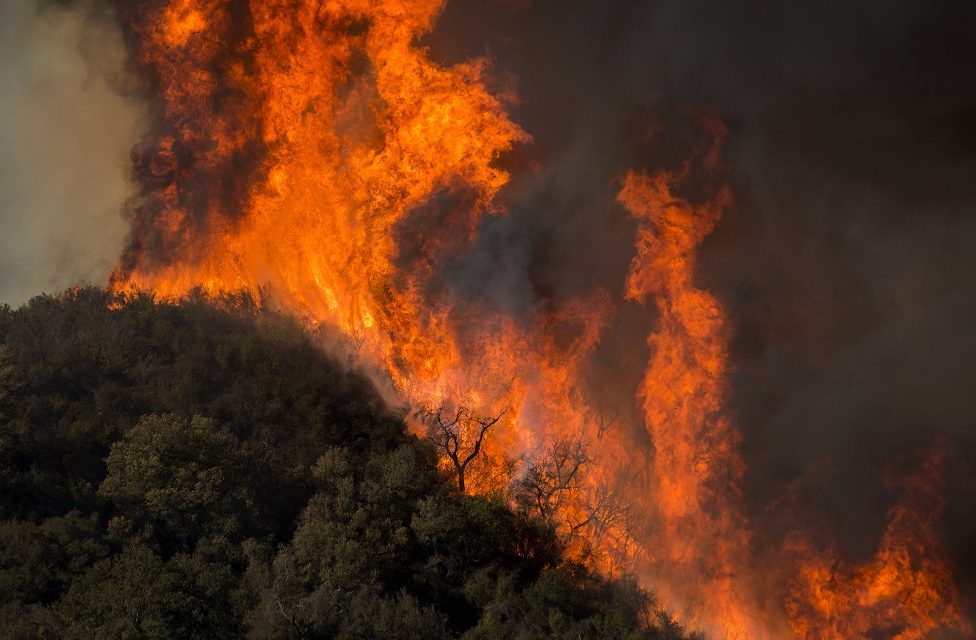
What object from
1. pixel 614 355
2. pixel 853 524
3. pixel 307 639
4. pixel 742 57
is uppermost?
pixel 742 57

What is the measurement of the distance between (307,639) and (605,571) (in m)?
12.5

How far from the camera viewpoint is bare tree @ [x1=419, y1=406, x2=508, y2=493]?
4014 cm

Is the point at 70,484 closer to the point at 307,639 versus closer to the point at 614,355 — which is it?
the point at 307,639

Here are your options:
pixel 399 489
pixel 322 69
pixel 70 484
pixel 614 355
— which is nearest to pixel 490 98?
pixel 322 69

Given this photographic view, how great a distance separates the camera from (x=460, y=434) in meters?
41.2

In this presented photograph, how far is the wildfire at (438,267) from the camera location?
118 feet

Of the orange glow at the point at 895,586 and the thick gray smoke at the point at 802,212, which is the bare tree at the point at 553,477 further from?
Result: the orange glow at the point at 895,586

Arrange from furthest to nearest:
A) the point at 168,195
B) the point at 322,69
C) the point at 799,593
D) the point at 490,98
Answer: the point at 168,195 < the point at 322,69 < the point at 490,98 < the point at 799,593

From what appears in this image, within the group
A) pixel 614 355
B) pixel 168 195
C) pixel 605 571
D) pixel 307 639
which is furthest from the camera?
pixel 168 195

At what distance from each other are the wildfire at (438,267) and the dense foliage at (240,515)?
A: 2922mm

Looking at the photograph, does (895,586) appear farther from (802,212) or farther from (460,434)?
(460,434)

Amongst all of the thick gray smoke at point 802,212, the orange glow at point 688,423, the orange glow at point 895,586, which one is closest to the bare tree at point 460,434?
the thick gray smoke at point 802,212

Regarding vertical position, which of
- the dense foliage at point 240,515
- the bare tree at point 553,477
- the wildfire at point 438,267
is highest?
the wildfire at point 438,267

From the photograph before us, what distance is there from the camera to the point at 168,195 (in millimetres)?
52969
